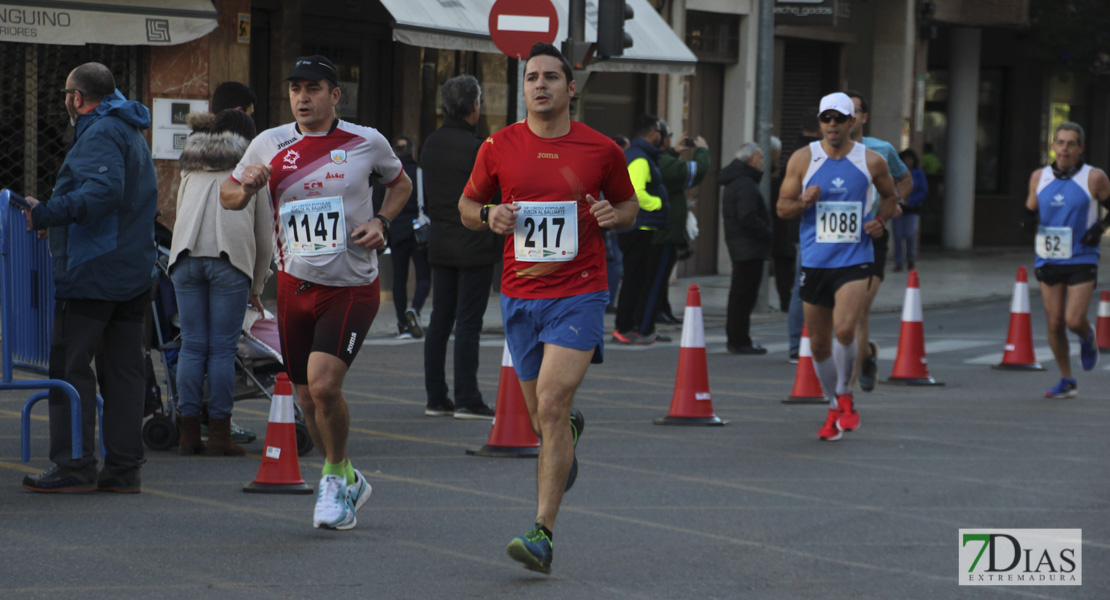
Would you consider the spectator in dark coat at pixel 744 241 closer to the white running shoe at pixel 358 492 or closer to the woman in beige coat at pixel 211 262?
the woman in beige coat at pixel 211 262

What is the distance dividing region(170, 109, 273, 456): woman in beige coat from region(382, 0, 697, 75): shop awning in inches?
204

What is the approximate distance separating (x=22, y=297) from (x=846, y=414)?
4.68m

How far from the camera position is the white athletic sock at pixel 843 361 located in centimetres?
925

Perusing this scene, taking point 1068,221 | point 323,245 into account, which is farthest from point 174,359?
point 1068,221

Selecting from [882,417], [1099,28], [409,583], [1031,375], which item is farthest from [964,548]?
[1099,28]

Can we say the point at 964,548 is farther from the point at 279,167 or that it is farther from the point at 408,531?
the point at 279,167

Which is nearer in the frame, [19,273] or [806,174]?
[19,273]

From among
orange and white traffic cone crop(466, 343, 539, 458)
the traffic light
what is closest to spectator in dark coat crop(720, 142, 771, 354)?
the traffic light

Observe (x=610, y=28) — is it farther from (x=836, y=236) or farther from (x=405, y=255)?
(x=836, y=236)

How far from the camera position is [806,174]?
9367 millimetres

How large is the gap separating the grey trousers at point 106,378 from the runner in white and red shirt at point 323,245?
0.95m

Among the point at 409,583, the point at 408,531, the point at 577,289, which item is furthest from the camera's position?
the point at 408,531

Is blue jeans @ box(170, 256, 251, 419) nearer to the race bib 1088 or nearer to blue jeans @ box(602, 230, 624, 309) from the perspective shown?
the race bib 1088

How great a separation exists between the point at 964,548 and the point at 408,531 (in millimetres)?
2235
